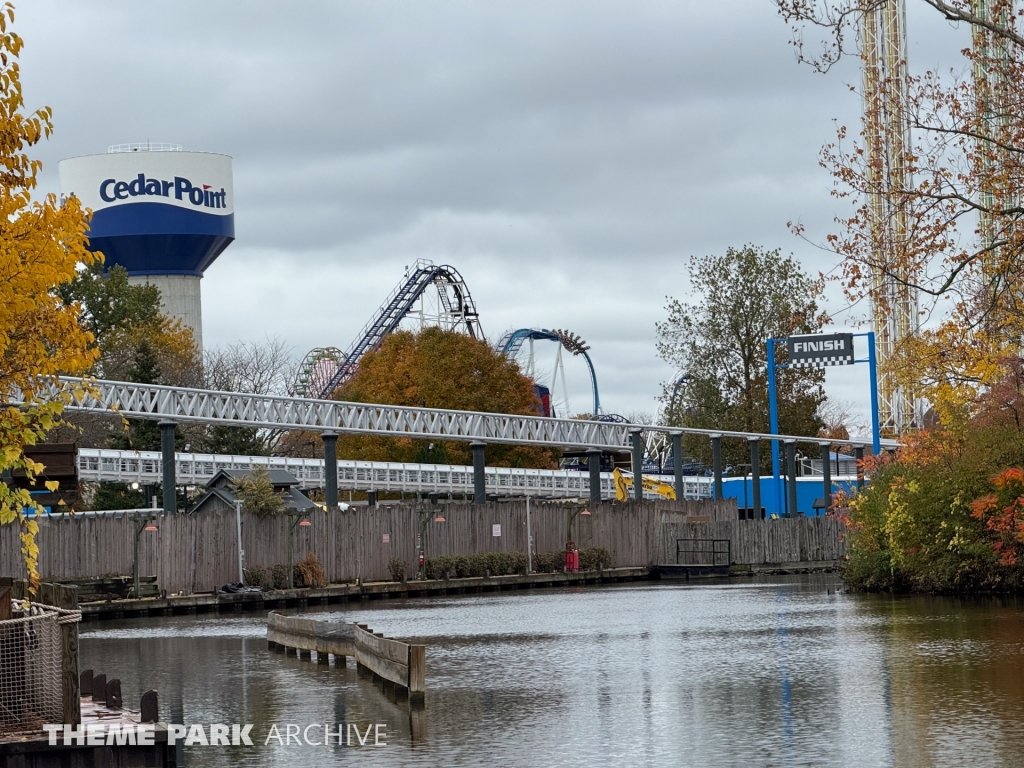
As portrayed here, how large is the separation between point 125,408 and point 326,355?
4987 cm

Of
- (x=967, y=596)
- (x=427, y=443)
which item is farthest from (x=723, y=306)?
(x=967, y=596)

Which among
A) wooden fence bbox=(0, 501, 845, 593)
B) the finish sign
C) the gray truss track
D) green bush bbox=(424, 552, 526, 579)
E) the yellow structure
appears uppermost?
the finish sign

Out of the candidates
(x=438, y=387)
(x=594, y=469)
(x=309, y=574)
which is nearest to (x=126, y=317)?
(x=438, y=387)

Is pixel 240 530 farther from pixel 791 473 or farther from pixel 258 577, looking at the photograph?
pixel 791 473

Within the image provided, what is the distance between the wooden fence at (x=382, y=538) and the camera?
1527 inches

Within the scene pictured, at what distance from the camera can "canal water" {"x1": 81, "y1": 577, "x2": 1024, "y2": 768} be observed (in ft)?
46.4

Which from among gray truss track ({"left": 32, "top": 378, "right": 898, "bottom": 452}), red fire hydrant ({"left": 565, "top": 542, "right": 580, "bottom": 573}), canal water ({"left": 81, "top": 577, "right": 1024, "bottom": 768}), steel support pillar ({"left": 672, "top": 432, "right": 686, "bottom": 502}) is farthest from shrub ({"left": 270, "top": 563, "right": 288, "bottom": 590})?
steel support pillar ({"left": 672, "top": 432, "right": 686, "bottom": 502})

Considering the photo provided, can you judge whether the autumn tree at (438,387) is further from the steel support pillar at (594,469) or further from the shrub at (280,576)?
the shrub at (280,576)

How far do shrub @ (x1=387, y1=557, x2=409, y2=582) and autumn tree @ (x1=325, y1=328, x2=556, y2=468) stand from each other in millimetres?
28522

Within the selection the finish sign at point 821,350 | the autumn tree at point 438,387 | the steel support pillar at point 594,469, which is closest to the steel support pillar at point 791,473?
the finish sign at point 821,350

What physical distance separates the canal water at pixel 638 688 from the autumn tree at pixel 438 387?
138ft

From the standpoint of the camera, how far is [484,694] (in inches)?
733

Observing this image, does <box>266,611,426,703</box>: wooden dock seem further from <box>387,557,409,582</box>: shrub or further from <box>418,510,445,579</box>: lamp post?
<box>418,510,445,579</box>: lamp post

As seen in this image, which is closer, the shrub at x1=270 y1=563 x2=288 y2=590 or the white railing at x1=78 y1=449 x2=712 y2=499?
the shrub at x1=270 y1=563 x2=288 y2=590
